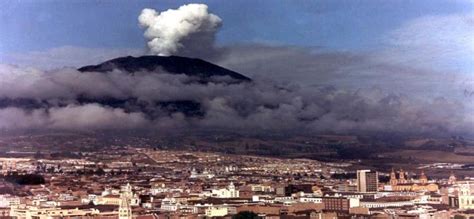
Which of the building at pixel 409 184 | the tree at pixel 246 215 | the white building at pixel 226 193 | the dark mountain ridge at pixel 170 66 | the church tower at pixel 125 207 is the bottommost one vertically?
the tree at pixel 246 215

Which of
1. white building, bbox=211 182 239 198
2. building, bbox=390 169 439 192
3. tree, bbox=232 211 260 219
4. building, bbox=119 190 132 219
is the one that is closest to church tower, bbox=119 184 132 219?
building, bbox=119 190 132 219

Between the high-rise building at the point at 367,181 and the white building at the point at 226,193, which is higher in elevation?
the high-rise building at the point at 367,181

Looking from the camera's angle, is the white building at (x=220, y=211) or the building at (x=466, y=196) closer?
the white building at (x=220, y=211)

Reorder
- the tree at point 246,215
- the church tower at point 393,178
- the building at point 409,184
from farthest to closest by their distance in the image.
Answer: the church tower at point 393,178, the building at point 409,184, the tree at point 246,215

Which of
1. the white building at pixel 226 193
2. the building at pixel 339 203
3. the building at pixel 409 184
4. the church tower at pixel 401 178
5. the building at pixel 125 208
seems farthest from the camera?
the church tower at pixel 401 178

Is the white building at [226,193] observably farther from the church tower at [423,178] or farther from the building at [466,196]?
the building at [466,196]

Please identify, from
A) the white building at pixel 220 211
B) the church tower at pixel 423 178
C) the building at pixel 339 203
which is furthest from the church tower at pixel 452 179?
the white building at pixel 220 211

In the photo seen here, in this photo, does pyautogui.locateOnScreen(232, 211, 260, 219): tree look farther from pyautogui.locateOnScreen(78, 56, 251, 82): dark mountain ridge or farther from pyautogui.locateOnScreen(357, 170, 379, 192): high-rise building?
pyautogui.locateOnScreen(78, 56, 251, 82): dark mountain ridge

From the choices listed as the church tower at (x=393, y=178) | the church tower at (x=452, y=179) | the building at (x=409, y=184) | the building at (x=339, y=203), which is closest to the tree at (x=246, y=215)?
the building at (x=339, y=203)
